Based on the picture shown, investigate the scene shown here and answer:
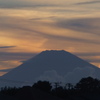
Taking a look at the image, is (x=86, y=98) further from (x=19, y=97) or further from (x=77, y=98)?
(x=19, y=97)

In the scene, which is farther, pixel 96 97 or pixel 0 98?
pixel 96 97

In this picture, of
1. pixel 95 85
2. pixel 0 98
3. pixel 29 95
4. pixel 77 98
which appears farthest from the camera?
pixel 95 85

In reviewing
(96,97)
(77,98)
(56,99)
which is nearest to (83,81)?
(96,97)

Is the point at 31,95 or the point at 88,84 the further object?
the point at 88,84

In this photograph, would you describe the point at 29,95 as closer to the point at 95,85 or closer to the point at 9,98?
the point at 9,98

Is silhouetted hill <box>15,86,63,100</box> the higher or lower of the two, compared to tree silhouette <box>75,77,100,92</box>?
lower

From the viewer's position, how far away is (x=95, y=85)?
599ft

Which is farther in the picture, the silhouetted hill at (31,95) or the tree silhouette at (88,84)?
the tree silhouette at (88,84)

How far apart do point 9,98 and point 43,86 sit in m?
58.7

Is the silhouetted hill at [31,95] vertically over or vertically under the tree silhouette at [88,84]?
under

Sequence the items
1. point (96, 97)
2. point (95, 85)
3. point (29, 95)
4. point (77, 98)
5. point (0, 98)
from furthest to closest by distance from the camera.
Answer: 1. point (95, 85)
2. point (96, 97)
3. point (77, 98)
4. point (29, 95)
5. point (0, 98)

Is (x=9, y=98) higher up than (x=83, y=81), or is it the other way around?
(x=83, y=81)

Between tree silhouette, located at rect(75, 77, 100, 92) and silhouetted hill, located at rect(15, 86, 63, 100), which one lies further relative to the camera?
tree silhouette, located at rect(75, 77, 100, 92)

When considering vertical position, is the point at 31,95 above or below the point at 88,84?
below
